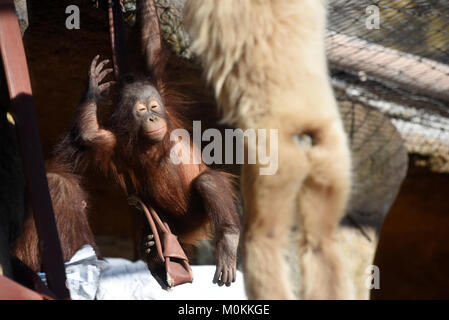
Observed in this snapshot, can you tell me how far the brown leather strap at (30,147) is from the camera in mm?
1345

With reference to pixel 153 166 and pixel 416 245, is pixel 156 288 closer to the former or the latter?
pixel 153 166

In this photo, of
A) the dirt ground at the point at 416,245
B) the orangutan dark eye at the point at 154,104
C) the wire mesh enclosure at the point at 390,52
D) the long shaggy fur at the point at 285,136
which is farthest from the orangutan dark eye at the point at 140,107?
the dirt ground at the point at 416,245

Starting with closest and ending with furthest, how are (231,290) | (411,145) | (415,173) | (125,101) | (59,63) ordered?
(125,101) → (231,290) → (59,63) → (411,145) → (415,173)

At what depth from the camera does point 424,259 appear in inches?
161

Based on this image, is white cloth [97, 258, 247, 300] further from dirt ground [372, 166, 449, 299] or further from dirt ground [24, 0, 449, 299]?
dirt ground [372, 166, 449, 299]

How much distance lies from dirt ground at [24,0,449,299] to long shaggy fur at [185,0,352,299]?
1284mm

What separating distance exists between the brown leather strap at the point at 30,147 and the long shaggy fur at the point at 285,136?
1.78 feet

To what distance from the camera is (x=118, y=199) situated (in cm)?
438

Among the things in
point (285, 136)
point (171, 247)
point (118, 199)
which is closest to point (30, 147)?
point (171, 247)

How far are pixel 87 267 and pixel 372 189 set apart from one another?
1.51 metres

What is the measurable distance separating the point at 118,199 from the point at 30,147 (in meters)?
3.00

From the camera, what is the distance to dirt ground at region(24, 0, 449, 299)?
7.80 feet

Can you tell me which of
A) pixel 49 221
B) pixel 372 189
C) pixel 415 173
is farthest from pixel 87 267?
pixel 415 173

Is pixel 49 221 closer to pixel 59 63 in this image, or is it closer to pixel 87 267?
pixel 87 267
